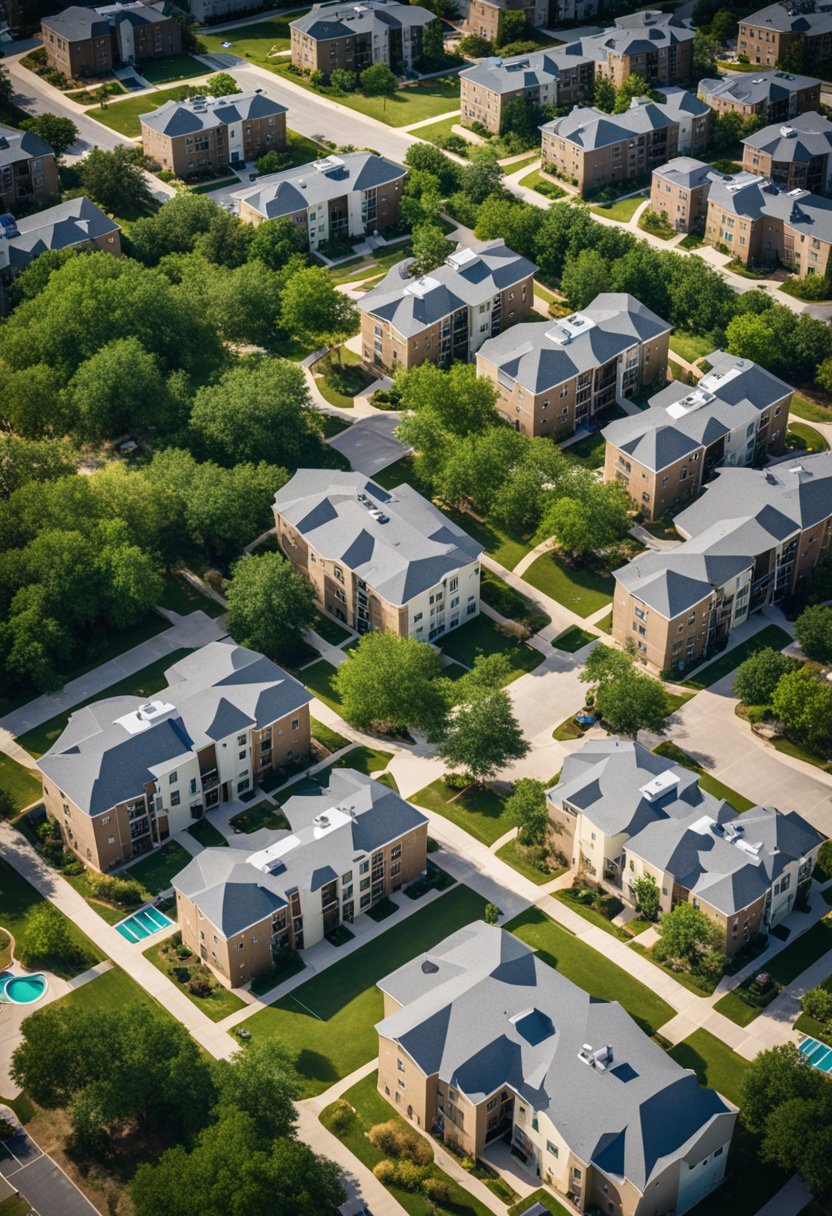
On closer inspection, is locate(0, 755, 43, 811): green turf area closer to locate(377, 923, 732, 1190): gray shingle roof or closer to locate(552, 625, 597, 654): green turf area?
locate(377, 923, 732, 1190): gray shingle roof

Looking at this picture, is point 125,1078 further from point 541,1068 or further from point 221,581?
point 221,581

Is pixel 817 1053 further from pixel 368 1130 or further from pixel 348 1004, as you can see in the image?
pixel 348 1004

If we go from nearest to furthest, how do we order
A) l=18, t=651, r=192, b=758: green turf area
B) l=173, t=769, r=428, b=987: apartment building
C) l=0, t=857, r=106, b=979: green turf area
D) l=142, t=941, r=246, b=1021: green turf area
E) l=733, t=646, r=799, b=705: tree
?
l=142, t=941, r=246, b=1021: green turf area, l=173, t=769, r=428, b=987: apartment building, l=0, t=857, r=106, b=979: green turf area, l=18, t=651, r=192, b=758: green turf area, l=733, t=646, r=799, b=705: tree

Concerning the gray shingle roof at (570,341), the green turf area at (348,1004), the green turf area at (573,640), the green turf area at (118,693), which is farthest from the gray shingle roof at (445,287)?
the green turf area at (348,1004)

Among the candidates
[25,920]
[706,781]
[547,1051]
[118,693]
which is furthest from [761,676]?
[25,920]

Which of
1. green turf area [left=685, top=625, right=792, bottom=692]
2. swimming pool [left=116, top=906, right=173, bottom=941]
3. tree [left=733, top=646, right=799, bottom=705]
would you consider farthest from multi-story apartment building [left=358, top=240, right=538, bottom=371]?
swimming pool [left=116, top=906, right=173, bottom=941]

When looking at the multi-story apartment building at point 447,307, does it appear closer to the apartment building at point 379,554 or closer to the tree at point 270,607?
the apartment building at point 379,554

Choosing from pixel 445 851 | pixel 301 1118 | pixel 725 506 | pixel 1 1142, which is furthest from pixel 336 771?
pixel 725 506
